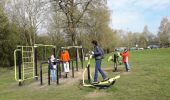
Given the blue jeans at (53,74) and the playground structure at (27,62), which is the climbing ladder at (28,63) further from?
the blue jeans at (53,74)

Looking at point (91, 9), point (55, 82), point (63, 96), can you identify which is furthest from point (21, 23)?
point (63, 96)

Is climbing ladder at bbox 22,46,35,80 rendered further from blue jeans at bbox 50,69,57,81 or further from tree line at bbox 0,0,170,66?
tree line at bbox 0,0,170,66

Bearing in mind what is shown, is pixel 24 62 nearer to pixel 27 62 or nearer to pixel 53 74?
pixel 27 62

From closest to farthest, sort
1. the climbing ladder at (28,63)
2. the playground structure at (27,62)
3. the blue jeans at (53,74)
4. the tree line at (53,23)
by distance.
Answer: the blue jeans at (53,74), the playground structure at (27,62), the climbing ladder at (28,63), the tree line at (53,23)

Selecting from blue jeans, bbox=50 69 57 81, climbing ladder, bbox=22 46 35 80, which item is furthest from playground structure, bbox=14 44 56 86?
blue jeans, bbox=50 69 57 81

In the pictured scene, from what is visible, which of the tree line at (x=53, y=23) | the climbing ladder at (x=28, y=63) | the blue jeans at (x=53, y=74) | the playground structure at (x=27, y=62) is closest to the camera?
the blue jeans at (x=53, y=74)

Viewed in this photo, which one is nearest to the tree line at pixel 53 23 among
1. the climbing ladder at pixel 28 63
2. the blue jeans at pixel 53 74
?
the climbing ladder at pixel 28 63

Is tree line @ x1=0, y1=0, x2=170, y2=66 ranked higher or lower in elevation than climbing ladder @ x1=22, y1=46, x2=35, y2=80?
higher

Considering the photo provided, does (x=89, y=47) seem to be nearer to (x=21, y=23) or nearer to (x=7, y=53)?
(x=21, y=23)

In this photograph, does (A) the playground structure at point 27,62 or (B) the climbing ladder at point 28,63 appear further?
(B) the climbing ladder at point 28,63

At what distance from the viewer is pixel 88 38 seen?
225 feet

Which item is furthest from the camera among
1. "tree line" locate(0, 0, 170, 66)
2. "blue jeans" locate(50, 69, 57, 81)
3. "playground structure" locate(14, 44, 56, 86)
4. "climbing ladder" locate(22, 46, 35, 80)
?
"tree line" locate(0, 0, 170, 66)

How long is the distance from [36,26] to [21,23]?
266cm

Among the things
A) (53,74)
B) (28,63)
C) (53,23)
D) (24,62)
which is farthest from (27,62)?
(53,23)
